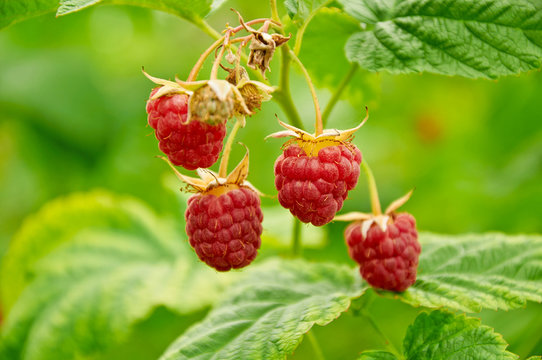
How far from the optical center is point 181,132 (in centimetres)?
138

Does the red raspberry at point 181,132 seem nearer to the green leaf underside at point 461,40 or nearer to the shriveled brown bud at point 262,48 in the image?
the shriveled brown bud at point 262,48

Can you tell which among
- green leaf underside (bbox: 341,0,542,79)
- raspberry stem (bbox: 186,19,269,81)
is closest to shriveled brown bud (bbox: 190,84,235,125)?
raspberry stem (bbox: 186,19,269,81)

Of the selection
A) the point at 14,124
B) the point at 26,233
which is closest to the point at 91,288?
the point at 26,233

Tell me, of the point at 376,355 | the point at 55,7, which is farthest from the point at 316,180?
the point at 55,7

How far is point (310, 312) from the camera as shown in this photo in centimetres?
165

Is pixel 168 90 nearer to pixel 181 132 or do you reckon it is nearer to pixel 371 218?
pixel 181 132

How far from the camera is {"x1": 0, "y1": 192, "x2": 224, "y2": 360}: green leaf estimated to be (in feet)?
7.93

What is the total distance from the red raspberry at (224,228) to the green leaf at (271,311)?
0.23 meters

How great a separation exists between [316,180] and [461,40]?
1.77 feet

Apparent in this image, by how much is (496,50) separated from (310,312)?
0.87 meters

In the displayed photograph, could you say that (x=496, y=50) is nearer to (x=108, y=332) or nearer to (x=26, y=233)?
(x=108, y=332)

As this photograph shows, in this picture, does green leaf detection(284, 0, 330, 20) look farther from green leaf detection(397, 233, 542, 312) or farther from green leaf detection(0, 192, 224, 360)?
green leaf detection(0, 192, 224, 360)

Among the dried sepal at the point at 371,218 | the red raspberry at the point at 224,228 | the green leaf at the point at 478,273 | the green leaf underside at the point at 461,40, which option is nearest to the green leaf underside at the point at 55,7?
the green leaf underside at the point at 461,40

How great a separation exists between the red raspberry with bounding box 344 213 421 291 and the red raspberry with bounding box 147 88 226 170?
0.56m
